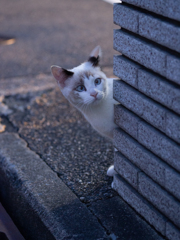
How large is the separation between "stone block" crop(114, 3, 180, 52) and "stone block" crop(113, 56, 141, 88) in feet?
0.57

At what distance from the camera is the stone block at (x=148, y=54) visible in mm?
1465

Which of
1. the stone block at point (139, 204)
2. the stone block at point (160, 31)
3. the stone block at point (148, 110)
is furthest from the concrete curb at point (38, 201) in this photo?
the stone block at point (160, 31)

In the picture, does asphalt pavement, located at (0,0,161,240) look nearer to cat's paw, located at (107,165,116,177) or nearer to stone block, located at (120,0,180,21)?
cat's paw, located at (107,165,116,177)

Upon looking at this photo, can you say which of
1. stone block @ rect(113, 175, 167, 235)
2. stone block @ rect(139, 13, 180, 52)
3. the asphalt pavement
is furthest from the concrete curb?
stone block @ rect(139, 13, 180, 52)

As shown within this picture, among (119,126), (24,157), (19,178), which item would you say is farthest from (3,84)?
(119,126)

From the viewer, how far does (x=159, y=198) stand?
5.72 feet

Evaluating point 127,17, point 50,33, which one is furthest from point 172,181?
point 50,33

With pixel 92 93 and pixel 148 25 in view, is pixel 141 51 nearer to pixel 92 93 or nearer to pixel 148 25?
pixel 148 25

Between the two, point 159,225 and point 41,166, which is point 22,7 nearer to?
point 41,166

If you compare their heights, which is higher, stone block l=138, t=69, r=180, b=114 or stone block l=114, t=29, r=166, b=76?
stone block l=114, t=29, r=166, b=76

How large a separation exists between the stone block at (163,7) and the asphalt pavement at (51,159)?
1133mm

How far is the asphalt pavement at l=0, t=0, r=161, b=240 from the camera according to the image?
193cm

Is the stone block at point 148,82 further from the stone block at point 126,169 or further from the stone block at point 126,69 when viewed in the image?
the stone block at point 126,169

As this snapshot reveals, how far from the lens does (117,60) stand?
1.87 metres
